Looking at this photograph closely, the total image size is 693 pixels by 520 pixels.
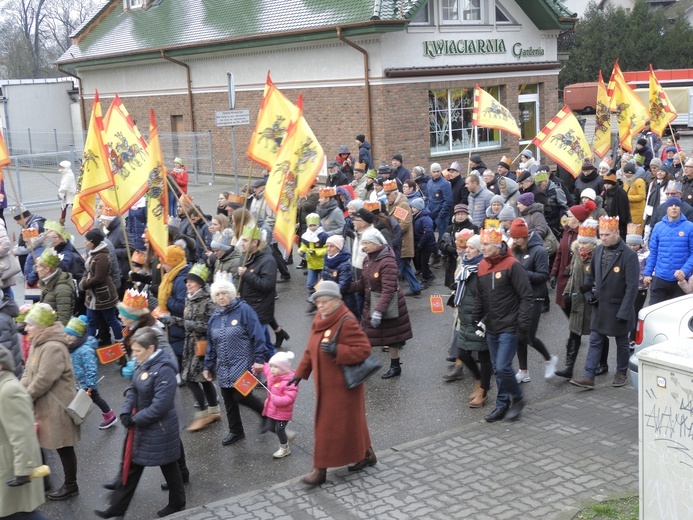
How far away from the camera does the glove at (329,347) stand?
676 centimetres

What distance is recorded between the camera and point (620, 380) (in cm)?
904

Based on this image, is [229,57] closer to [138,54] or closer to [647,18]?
[138,54]

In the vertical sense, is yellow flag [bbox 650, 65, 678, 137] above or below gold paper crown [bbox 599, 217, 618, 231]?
above

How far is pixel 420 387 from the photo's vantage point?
365 inches

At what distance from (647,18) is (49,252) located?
49664 mm

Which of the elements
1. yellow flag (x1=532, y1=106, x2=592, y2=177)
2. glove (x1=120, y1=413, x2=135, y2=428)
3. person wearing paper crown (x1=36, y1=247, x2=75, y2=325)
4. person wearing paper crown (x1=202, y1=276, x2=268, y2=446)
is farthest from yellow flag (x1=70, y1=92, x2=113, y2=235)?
yellow flag (x1=532, y1=106, x2=592, y2=177)

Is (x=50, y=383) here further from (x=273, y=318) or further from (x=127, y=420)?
(x=273, y=318)

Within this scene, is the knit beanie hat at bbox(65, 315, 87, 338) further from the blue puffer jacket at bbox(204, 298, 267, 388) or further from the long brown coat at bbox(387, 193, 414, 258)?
the long brown coat at bbox(387, 193, 414, 258)

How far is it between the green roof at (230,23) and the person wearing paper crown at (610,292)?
47.1 feet

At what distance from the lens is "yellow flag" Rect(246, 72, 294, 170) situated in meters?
9.83

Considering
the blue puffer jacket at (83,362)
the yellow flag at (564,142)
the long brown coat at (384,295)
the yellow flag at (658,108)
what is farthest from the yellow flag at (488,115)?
the blue puffer jacket at (83,362)

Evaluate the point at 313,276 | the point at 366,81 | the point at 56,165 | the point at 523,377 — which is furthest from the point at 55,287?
the point at 56,165

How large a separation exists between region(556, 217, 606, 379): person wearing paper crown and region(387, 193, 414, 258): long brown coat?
159 inches

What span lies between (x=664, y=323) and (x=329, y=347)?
10.1ft
